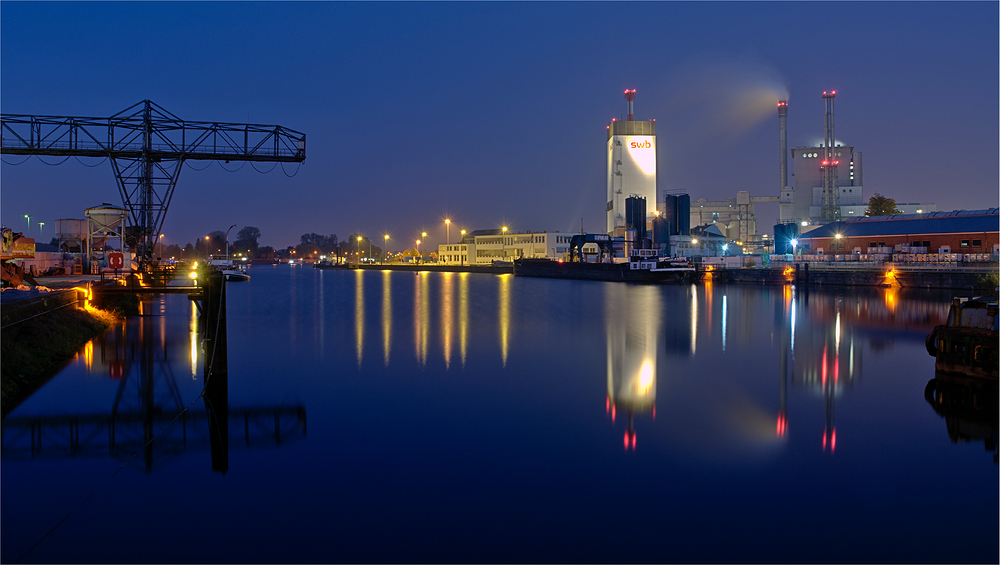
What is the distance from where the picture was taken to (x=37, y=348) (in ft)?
43.1

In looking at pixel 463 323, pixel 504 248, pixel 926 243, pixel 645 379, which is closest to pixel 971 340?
pixel 645 379

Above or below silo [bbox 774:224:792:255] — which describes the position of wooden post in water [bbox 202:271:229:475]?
below

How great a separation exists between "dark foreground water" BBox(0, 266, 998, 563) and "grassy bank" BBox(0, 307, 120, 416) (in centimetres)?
41

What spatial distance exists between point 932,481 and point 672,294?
33126mm

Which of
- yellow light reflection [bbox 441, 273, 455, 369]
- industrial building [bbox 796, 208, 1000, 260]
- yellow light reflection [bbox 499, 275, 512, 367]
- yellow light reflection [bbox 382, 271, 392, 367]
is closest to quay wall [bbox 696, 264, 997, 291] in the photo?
industrial building [bbox 796, 208, 1000, 260]

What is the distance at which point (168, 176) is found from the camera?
2117 centimetres

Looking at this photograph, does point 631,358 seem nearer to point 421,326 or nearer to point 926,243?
point 421,326

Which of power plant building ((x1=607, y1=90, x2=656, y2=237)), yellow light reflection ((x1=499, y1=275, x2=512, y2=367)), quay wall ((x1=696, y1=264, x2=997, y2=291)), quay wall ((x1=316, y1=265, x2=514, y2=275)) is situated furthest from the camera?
power plant building ((x1=607, y1=90, x2=656, y2=237))

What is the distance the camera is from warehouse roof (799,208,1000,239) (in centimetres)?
4481

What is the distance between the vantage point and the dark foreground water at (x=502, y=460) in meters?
6.17

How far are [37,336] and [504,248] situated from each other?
285 ft

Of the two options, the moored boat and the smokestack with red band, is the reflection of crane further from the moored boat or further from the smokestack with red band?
the smokestack with red band

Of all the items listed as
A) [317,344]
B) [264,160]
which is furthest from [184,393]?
[264,160]

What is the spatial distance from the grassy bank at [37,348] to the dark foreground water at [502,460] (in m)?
0.41
